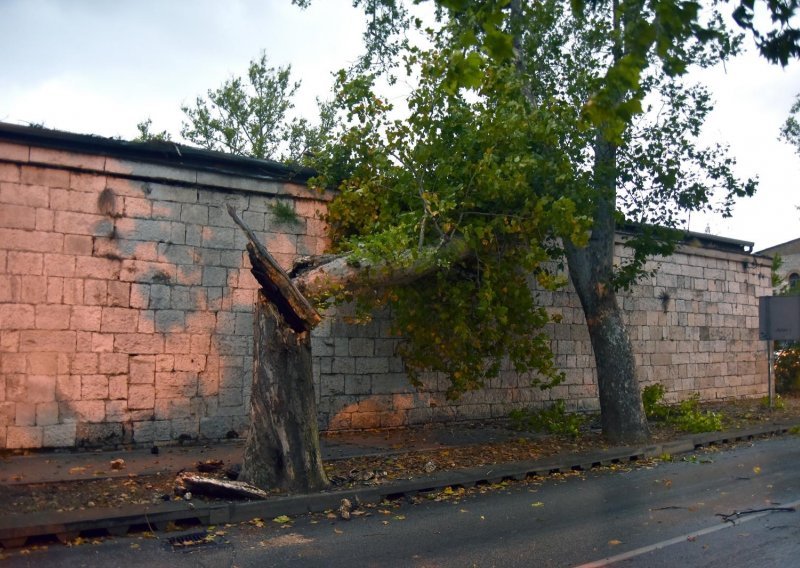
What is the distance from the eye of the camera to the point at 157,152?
10.7 metres

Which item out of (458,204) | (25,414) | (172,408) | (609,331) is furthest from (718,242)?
(25,414)

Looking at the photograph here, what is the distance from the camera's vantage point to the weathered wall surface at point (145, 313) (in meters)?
9.68

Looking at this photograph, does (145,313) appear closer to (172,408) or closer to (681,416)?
(172,408)

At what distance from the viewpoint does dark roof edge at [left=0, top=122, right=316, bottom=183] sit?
9740 mm

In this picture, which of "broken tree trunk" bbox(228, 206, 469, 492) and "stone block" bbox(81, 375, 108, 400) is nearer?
"broken tree trunk" bbox(228, 206, 469, 492)

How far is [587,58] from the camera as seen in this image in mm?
12648

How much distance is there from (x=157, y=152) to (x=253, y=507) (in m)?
5.50

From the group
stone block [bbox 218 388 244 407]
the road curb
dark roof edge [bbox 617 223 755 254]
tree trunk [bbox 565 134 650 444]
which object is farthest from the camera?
dark roof edge [bbox 617 223 755 254]

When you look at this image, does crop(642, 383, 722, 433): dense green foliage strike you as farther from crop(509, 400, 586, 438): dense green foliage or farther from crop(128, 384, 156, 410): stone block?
crop(128, 384, 156, 410): stone block

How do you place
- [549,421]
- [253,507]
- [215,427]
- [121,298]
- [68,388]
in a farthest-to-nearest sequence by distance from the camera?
1. [549,421]
2. [215,427]
3. [121,298]
4. [68,388]
5. [253,507]

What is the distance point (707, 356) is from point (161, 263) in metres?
14.1

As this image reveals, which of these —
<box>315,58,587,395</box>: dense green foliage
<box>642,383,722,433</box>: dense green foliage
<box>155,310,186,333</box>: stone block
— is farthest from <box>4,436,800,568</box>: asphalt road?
<box>642,383,722,433</box>: dense green foliage

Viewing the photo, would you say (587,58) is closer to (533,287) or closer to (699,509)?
(533,287)

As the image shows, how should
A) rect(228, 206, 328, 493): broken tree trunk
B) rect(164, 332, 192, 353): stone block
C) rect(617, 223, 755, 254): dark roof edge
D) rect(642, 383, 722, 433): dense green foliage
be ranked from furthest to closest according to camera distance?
rect(617, 223, 755, 254): dark roof edge < rect(642, 383, 722, 433): dense green foliage < rect(164, 332, 192, 353): stone block < rect(228, 206, 328, 493): broken tree trunk
